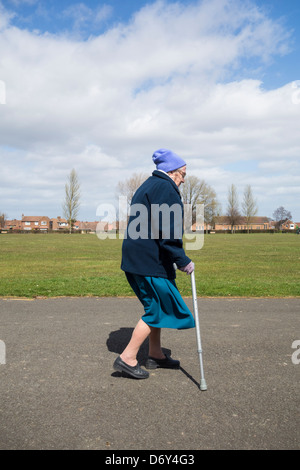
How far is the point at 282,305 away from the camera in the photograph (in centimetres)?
691

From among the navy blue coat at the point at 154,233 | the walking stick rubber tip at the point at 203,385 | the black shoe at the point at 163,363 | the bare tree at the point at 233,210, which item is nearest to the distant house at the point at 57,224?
the bare tree at the point at 233,210

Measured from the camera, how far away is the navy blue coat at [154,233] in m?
3.44

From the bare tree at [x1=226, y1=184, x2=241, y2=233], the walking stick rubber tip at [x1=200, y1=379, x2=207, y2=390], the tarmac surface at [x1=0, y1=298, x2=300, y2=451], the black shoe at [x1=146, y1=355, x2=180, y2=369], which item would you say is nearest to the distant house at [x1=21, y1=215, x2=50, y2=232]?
the bare tree at [x1=226, y1=184, x2=241, y2=233]

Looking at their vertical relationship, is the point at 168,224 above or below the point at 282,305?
above

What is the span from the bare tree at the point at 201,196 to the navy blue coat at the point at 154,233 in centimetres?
8082

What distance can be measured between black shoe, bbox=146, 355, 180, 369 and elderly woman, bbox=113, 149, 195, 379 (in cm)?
27

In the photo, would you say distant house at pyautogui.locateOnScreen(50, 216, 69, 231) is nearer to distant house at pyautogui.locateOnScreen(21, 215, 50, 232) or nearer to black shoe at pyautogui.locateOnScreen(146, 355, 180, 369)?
distant house at pyautogui.locateOnScreen(21, 215, 50, 232)

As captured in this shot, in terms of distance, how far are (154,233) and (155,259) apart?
0.78 feet

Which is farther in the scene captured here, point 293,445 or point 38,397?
point 38,397

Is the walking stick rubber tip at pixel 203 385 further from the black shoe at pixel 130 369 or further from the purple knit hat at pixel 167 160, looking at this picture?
the purple knit hat at pixel 167 160
